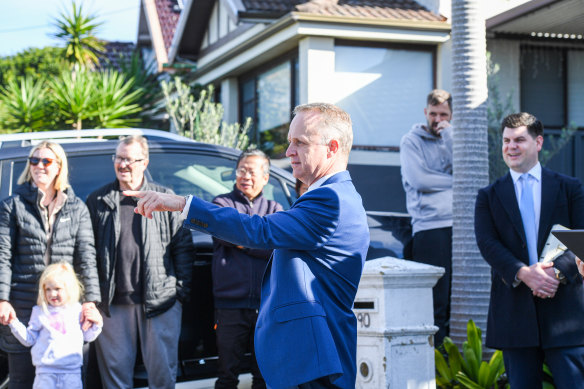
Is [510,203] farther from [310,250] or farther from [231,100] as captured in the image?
[231,100]

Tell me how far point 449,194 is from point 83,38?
15700 mm

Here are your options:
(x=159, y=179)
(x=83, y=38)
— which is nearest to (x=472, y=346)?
(x=159, y=179)

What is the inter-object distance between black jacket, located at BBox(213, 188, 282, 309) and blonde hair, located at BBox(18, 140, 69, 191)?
1.10 metres

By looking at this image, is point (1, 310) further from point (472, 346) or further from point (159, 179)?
point (472, 346)

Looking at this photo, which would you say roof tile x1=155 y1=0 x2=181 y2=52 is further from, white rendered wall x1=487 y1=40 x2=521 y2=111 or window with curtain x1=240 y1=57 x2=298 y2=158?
white rendered wall x1=487 y1=40 x2=521 y2=111

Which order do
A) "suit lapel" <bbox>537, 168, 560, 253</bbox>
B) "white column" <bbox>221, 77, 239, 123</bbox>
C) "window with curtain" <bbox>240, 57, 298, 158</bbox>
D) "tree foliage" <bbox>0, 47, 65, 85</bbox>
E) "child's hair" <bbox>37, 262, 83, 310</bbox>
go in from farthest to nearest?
"tree foliage" <bbox>0, 47, 65, 85</bbox> < "white column" <bbox>221, 77, 239, 123</bbox> < "window with curtain" <bbox>240, 57, 298, 158</bbox> < "child's hair" <bbox>37, 262, 83, 310</bbox> < "suit lapel" <bbox>537, 168, 560, 253</bbox>

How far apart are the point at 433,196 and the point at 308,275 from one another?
11.0ft

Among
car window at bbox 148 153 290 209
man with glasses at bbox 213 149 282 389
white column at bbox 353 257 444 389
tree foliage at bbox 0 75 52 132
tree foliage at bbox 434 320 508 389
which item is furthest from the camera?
tree foliage at bbox 0 75 52 132

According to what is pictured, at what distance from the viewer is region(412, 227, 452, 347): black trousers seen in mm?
6078

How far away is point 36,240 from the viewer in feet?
16.6

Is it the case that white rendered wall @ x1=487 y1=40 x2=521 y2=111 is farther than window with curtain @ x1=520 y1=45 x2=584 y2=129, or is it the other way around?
window with curtain @ x1=520 y1=45 x2=584 y2=129

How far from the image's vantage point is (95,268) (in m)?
5.11

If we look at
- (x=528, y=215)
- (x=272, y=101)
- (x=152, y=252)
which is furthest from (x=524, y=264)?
(x=272, y=101)

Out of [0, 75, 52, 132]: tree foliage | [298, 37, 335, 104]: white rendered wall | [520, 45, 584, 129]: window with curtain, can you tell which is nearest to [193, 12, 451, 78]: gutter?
[298, 37, 335, 104]: white rendered wall
